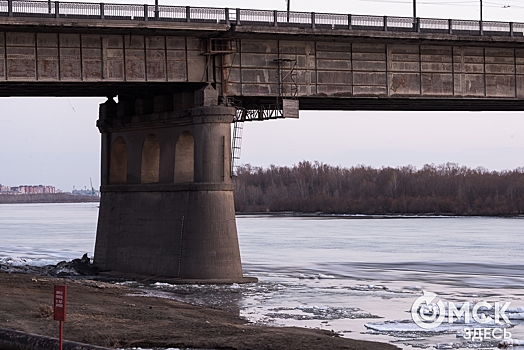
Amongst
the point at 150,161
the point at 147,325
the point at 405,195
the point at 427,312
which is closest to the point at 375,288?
the point at 427,312

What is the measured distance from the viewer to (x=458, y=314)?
28.8 meters

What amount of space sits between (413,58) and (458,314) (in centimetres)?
1565

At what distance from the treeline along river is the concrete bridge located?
11474 cm

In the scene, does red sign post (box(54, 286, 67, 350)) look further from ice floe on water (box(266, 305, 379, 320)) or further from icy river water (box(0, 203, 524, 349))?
ice floe on water (box(266, 305, 379, 320))

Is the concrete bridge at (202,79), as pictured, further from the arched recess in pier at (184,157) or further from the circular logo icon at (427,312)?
the circular logo icon at (427,312)

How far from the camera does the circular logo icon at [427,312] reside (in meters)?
26.7

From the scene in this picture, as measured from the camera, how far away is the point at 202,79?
37.8 m

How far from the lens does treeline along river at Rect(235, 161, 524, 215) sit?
15900 centimetres

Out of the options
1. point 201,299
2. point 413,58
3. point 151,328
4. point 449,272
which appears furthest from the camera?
point 449,272

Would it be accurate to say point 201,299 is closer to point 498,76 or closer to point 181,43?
point 181,43

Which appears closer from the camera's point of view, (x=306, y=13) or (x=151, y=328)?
(x=151, y=328)

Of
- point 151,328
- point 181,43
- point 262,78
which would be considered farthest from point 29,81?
point 151,328

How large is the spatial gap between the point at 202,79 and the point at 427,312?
13800 millimetres

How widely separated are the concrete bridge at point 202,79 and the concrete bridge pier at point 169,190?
6 centimetres
